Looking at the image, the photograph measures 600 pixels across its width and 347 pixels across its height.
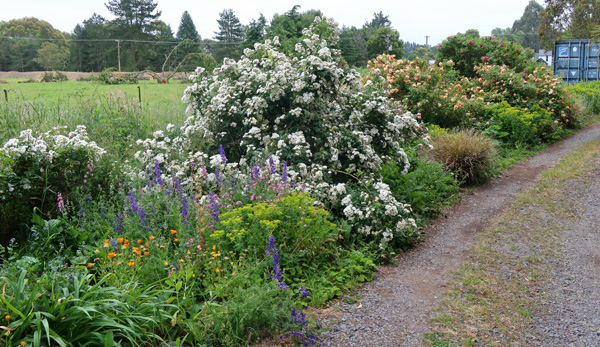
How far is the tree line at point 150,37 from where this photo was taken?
2985 cm

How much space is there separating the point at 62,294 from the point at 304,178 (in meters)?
2.81

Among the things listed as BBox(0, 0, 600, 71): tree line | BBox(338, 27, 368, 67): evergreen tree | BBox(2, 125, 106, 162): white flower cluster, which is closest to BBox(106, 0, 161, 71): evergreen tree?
Result: BBox(0, 0, 600, 71): tree line

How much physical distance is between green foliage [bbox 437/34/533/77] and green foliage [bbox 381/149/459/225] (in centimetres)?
766

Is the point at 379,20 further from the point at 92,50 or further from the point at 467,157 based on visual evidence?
the point at 467,157

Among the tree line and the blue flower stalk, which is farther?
the tree line

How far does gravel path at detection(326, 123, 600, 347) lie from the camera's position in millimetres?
3182

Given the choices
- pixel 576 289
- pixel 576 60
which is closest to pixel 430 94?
pixel 576 289

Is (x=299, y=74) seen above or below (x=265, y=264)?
above

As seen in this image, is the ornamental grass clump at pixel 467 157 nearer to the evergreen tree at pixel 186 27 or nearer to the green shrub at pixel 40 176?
the green shrub at pixel 40 176

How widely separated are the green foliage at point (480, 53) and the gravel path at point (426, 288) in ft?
25.5

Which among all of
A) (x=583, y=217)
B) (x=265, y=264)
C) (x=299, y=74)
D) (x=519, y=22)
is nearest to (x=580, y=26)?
(x=583, y=217)

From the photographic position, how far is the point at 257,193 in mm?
4449

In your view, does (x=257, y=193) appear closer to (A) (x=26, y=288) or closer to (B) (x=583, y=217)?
(A) (x=26, y=288)

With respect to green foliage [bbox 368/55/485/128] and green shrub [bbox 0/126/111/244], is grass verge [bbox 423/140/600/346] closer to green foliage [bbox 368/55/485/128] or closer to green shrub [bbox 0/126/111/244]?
green shrub [bbox 0/126/111/244]
